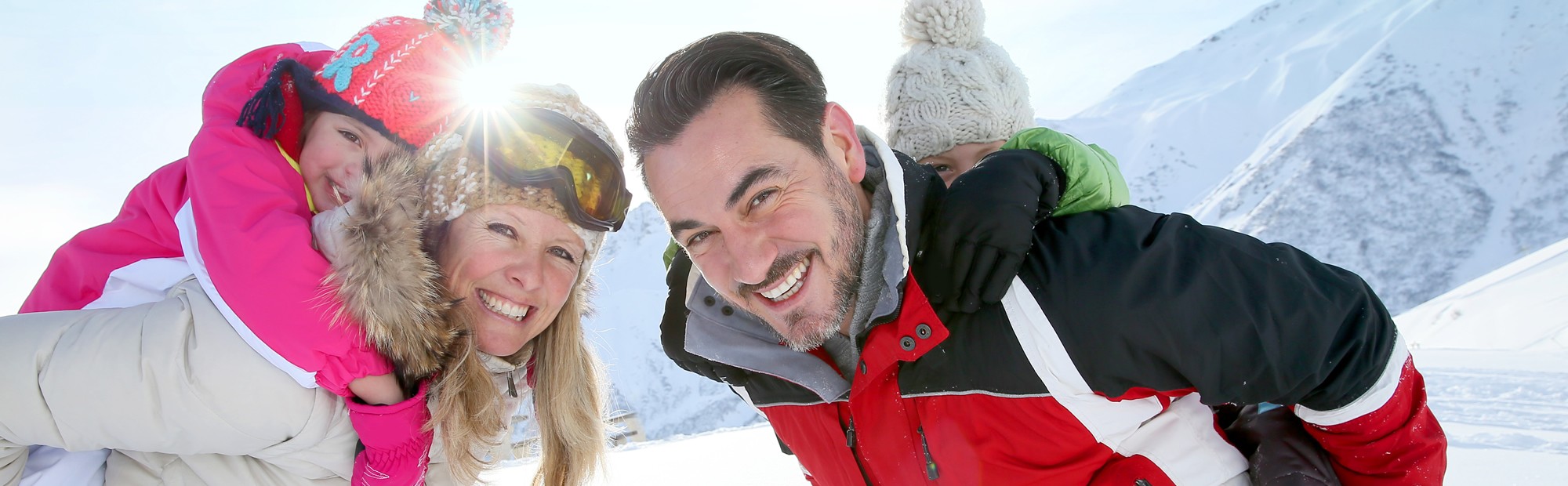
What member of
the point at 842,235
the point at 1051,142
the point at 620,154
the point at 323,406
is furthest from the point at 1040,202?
the point at 323,406

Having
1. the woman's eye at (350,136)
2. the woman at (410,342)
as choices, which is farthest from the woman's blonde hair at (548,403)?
the woman's eye at (350,136)

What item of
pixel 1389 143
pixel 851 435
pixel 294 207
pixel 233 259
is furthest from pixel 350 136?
pixel 1389 143

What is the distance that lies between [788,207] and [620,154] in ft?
2.51

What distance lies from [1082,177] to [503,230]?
1.59 metres

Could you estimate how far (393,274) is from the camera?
75.3 inches

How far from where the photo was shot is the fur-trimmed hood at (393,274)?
1.85m

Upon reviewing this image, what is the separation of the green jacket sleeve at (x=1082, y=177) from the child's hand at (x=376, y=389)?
1770 mm

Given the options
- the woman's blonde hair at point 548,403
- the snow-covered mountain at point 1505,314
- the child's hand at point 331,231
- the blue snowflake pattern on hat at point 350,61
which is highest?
the blue snowflake pattern on hat at point 350,61

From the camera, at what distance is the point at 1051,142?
2062 millimetres

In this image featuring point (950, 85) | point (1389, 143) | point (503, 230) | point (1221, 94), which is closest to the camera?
point (503, 230)

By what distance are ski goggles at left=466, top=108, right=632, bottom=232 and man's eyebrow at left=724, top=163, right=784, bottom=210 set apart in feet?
1.86

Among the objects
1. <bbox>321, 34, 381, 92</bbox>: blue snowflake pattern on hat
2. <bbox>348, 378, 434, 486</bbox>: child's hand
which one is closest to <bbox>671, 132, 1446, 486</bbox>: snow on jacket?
<bbox>348, 378, 434, 486</bbox>: child's hand

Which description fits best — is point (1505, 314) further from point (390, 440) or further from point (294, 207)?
point (294, 207)

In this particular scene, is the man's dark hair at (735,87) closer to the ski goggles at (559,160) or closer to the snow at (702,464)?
the ski goggles at (559,160)
